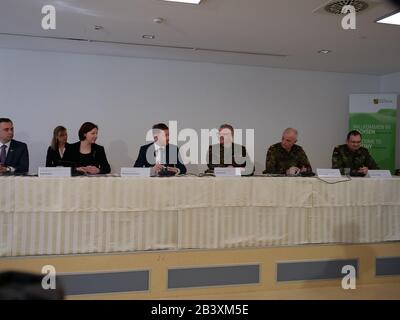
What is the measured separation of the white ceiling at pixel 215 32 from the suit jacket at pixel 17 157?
1347 mm

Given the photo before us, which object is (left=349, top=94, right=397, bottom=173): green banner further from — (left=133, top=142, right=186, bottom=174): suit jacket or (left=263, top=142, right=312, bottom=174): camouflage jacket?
(left=133, top=142, right=186, bottom=174): suit jacket

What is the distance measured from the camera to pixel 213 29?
3.88 m

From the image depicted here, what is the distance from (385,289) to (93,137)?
278 cm

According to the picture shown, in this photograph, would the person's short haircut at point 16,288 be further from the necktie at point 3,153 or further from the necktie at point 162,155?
the necktie at point 3,153

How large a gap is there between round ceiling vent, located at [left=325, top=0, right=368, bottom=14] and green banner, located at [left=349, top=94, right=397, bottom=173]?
9.42 feet

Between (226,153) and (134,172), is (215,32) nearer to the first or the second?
(226,153)

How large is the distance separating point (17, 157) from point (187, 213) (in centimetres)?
197

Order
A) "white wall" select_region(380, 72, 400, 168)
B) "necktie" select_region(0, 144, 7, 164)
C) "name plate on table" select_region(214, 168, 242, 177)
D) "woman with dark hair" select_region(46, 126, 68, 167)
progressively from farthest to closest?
"white wall" select_region(380, 72, 400, 168)
"woman with dark hair" select_region(46, 126, 68, 167)
"necktie" select_region(0, 144, 7, 164)
"name plate on table" select_region(214, 168, 242, 177)

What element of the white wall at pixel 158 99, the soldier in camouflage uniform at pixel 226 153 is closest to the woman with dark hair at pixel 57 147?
the white wall at pixel 158 99

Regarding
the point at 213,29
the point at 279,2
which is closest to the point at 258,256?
the point at 279,2

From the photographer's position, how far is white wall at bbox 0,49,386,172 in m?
4.93

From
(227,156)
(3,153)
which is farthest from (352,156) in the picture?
(3,153)

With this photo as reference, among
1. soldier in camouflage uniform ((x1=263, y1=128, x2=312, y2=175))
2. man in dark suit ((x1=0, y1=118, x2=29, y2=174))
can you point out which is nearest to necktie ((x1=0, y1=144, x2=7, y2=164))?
man in dark suit ((x1=0, y1=118, x2=29, y2=174))

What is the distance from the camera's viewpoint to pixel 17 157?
11.2ft
